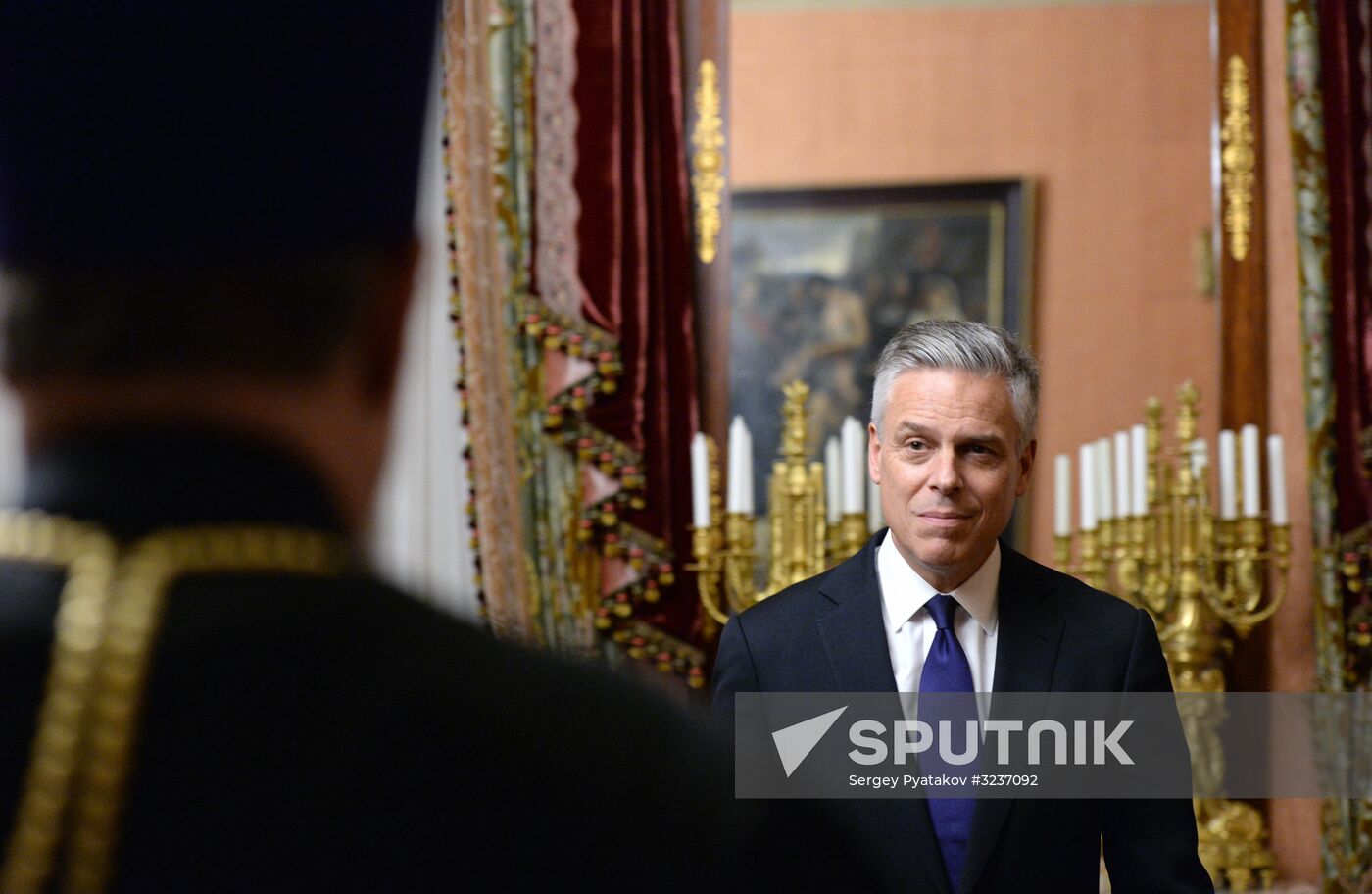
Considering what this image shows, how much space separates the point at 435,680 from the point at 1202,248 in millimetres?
5057

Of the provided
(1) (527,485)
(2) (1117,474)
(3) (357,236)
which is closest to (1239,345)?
(2) (1117,474)

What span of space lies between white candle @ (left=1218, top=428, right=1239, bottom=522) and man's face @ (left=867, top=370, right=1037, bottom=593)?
5.90ft

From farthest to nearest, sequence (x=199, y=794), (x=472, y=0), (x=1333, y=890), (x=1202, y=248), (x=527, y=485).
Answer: (x=1202, y=248) → (x=1333, y=890) → (x=527, y=485) → (x=472, y=0) → (x=199, y=794)

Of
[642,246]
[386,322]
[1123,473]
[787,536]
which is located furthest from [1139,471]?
[386,322]

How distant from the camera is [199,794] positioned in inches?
26.0

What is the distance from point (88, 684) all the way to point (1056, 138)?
16.9ft

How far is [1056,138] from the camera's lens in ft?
17.7

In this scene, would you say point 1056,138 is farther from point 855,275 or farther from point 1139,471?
point 1139,471

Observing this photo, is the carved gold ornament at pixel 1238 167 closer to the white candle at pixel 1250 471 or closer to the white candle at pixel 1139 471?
the white candle at pixel 1250 471

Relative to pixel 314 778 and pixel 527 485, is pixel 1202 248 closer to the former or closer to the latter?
pixel 527 485

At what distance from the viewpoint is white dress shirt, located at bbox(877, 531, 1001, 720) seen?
2.37 metres

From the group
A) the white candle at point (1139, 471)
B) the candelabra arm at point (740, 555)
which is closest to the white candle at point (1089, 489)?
the white candle at point (1139, 471)

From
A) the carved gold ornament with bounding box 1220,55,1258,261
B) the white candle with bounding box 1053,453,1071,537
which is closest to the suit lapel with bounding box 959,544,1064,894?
the white candle with bounding box 1053,453,1071,537

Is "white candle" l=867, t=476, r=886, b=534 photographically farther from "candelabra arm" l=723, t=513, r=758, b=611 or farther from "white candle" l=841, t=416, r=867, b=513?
"candelabra arm" l=723, t=513, r=758, b=611
